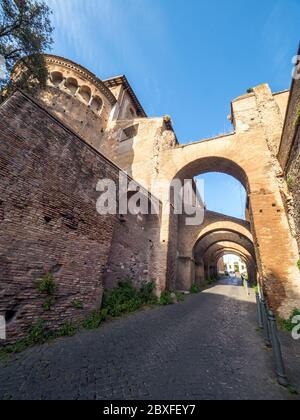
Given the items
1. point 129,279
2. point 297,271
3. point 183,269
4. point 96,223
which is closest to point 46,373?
point 96,223

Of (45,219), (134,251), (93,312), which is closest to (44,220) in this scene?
(45,219)

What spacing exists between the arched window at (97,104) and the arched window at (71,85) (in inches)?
66.5

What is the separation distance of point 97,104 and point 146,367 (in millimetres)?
19806

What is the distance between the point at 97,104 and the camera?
17.7 meters

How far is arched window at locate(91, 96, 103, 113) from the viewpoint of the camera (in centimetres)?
1733

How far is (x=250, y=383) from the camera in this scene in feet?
9.44

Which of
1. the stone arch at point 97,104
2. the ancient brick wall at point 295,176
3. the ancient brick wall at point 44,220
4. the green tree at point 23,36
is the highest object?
the stone arch at point 97,104

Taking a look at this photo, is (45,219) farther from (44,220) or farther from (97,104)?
(97,104)

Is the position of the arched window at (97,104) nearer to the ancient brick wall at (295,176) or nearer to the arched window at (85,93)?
the arched window at (85,93)

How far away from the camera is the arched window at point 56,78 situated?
1581 cm

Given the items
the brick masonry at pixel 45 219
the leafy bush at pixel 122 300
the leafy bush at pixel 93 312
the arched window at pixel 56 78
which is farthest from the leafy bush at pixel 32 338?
the arched window at pixel 56 78

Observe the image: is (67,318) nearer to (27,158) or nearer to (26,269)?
(26,269)
